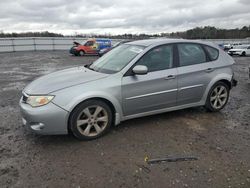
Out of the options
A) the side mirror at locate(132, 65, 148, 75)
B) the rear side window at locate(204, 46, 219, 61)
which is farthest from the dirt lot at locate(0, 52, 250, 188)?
the rear side window at locate(204, 46, 219, 61)

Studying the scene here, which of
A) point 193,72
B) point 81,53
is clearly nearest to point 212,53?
point 193,72

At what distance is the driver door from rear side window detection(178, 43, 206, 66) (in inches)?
9.1

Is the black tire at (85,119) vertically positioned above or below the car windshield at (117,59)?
below

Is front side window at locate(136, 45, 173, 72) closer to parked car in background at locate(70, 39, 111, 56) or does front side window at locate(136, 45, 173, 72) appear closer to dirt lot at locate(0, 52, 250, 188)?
dirt lot at locate(0, 52, 250, 188)

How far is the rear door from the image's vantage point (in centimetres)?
451

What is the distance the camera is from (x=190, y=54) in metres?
4.72

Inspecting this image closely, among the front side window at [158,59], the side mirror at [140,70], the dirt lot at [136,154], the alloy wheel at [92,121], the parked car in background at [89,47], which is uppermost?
the parked car in background at [89,47]

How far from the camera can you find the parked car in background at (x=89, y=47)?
24.0 m

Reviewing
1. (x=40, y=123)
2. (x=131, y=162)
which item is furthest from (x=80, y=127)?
(x=131, y=162)

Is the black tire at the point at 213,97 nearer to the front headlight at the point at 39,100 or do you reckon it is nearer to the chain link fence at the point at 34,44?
the front headlight at the point at 39,100

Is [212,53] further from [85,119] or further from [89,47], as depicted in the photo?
[89,47]

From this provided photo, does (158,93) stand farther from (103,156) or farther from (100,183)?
(100,183)

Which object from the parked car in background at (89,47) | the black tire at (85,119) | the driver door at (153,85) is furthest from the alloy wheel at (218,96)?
the parked car in background at (89,47)

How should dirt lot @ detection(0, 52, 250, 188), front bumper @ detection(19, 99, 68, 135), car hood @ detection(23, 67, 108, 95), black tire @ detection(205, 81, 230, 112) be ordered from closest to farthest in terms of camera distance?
1. dirt lot @ detection(0, 52, 250, 188)
2. front bumper @ detection(19, 99, 68, 135)
3. car hood @ detection(23, 67, 108, 95)
4. black tire @ detection(205, 81, 230, 112)
